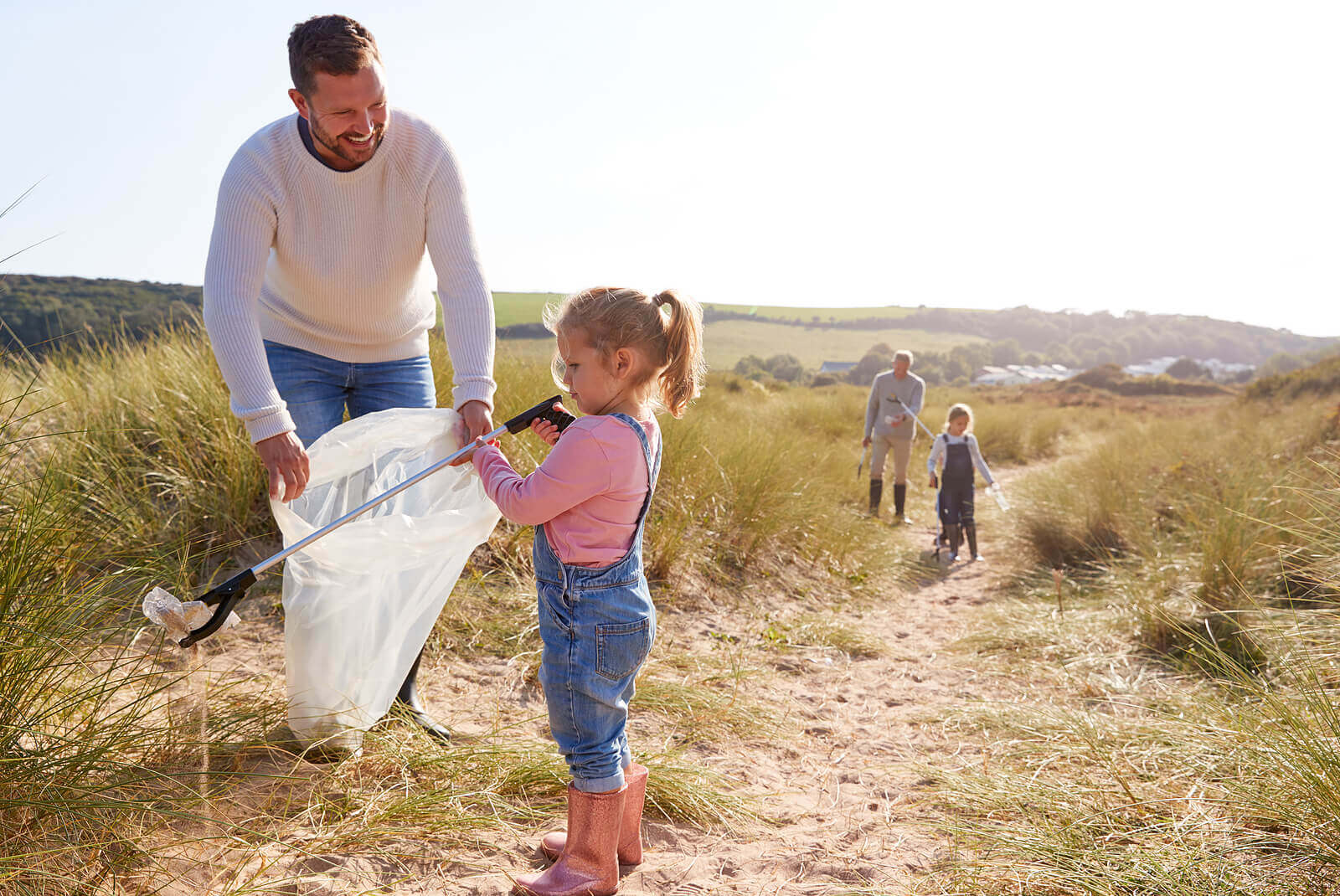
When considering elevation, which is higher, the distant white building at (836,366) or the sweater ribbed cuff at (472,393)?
the sweater ribbed cuff at (472,393)

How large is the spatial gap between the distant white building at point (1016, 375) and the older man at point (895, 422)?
28008 mm

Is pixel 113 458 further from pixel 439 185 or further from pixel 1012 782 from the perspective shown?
pixel 1012 782

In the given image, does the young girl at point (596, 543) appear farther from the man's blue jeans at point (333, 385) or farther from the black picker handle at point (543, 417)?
the man's blue jeans at point (333, 385)

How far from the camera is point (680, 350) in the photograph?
6.51 ft

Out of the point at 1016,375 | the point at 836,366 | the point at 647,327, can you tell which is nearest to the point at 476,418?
the point at 647,327

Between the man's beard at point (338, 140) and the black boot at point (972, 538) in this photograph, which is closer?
the man's beard at point (338, 140)

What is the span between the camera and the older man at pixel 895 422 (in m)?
8.44

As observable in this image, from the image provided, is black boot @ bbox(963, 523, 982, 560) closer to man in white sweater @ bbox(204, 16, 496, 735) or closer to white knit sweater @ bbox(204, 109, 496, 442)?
man in white sweater @ bbox(204, 16, 496, 735)

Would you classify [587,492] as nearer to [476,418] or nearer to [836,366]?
[476,418]

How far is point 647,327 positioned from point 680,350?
0.11 m

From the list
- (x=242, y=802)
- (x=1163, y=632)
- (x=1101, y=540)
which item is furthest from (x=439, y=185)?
(x=1101, y=540)

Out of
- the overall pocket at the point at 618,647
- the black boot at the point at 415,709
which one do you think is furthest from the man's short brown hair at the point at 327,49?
the black boot at the point at 415,709

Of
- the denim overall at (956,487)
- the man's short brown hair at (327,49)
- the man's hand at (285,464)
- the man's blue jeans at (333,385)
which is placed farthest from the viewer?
the denim overall at (956,487)

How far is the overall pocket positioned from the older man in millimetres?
6811
